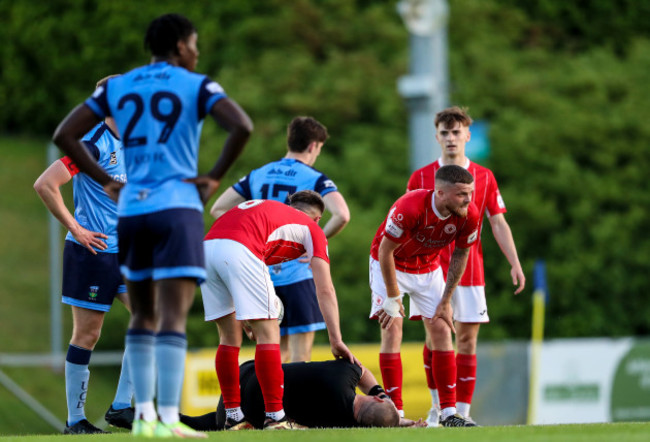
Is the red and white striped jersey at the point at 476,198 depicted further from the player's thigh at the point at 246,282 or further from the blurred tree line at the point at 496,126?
the blurred tree line at the point at 496,126

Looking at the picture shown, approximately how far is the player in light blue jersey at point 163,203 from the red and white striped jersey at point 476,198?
3139 millimetres

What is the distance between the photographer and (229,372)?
25.0 ft

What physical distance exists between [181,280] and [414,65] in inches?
504

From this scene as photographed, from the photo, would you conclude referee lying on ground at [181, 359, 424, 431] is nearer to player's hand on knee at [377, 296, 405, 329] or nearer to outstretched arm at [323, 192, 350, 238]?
player's hand on knee at [377, 296, 405, 329]

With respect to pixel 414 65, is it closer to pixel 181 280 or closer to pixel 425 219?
pixel 425 219

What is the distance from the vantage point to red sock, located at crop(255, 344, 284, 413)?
7.16m

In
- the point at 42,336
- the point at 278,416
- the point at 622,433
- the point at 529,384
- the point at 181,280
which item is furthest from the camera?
the point at 42,336

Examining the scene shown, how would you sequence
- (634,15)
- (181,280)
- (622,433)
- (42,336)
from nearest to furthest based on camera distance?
(181,280), (622,433), (42,336), (634,15)

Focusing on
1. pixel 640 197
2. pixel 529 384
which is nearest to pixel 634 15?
pixel 640 197

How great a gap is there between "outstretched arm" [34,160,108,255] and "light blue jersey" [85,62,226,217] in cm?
170

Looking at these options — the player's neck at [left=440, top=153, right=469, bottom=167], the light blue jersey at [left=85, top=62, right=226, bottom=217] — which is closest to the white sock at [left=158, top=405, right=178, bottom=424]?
the light blue jersey at [left=85, top=62, right=226, bottom=217]

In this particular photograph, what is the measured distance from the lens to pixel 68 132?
5.91 metres

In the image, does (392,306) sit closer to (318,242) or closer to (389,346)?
(389,346)

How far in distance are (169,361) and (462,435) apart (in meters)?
1.68
